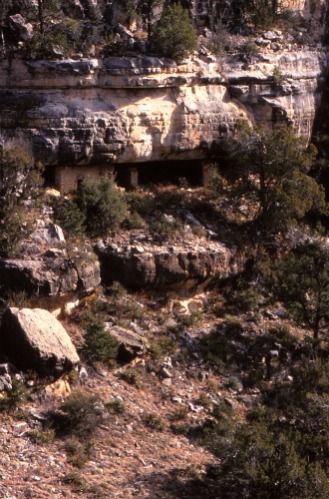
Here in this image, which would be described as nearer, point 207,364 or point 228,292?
point 207,364

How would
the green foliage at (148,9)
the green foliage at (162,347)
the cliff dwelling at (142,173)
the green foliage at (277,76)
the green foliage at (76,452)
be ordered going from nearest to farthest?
the green foliage at (76,452) < the green foliage at (162,347) < the cliff dwelling at (142,173) < the green foliage at (148,9) < the green foliage at (277,76)

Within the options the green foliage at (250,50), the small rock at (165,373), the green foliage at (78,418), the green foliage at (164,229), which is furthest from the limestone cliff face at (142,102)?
the green foliage at (78,418)

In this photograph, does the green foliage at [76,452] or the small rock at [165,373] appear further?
the small rock at [165,373]

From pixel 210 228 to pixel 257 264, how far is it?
1438mm

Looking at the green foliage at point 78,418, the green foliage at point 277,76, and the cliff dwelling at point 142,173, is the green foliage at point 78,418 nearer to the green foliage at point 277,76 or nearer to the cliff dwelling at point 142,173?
the cliff dwelling at point 142,173

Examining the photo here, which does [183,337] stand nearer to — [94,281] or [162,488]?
[94,281]

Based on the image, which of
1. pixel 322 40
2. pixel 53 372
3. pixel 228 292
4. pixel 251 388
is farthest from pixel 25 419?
pixel 322 40

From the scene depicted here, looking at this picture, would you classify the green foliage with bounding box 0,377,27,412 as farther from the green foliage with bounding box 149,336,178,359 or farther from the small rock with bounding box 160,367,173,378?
the green foliage with bounding box 149,336,178,359

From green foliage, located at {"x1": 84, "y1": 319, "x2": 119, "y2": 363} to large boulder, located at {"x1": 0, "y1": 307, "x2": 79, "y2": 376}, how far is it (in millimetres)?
666

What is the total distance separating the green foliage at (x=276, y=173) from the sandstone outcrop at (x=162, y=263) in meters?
1.65

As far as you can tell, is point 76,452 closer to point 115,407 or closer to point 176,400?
point 115,407

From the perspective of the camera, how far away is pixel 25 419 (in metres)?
15.2

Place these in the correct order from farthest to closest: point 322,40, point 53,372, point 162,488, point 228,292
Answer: point 322,40 → point 228,292 → point 53,372 → point 162,488

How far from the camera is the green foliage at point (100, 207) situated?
19547 millimetres
